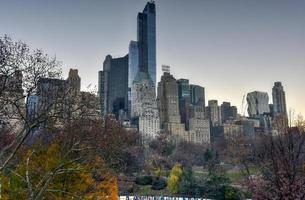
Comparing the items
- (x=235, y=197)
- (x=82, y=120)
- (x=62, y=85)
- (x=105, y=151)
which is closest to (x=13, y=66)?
(x=62, y=85)

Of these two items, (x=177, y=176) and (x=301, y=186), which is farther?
(x=177, y=176)

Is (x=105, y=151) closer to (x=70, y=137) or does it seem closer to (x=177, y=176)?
(x=70, y=137)

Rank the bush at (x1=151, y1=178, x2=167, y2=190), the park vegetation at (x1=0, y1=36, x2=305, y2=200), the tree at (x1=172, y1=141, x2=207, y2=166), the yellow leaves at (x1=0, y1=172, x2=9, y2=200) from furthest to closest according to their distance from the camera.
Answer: the tree at (x1=172, y1=141, x2=207, y2=166), the bush at (x1=151, y1=178, x2=167, y2=190), the yellow leaves at (x1=0, y1=172, x2=9, y2=200), the park vegetation at (x1=0, y1=36, x2=305, y2=200)

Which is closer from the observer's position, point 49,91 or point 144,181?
point 49,91

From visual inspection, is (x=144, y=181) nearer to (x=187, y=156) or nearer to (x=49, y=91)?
(x=187, y=156)

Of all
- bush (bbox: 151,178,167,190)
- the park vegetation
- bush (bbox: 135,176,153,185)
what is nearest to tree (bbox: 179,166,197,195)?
bush (bbox: 151,178,167,190)

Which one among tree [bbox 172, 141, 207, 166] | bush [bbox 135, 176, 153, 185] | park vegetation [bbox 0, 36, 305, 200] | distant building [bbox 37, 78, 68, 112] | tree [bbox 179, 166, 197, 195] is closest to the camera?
park vegetation [bbox 0, 36, 305, 200]

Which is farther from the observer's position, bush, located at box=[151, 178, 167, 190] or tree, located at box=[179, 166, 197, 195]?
bush, located at box=[151, 178, 167, 190]

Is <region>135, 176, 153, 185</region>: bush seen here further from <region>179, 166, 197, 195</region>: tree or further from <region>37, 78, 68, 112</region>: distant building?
<region>37, 78, 68, 112</region>: distant building

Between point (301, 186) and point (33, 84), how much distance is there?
11298 mm

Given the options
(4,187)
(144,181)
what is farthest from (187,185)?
(4,187)

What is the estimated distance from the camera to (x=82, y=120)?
67.3 feet

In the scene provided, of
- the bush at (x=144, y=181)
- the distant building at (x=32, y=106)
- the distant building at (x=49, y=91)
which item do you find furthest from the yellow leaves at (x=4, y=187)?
the bush at (x=144, y=181)

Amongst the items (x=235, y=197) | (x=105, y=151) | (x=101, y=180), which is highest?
(x=105, y=151)
